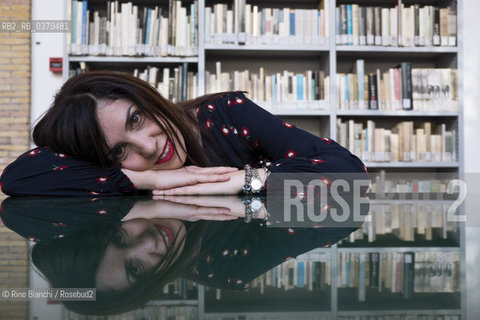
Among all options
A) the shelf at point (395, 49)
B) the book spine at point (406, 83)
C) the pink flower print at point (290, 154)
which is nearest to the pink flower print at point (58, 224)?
the pink flower print at point (290, 154)

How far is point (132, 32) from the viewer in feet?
9.14

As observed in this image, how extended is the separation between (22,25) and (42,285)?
340 centimetres

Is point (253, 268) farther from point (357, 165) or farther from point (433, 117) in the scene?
point (433, 117)

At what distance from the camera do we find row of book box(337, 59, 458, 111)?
287 centimetres

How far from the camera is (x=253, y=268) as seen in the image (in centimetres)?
23

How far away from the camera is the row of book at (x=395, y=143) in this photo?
9.46 ft

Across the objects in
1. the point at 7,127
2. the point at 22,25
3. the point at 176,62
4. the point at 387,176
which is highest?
the point at 22,25

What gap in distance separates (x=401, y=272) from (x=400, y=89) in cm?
291

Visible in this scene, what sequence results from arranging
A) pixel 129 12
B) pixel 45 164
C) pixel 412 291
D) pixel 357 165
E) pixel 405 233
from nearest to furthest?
1. pixel 412 291
2. pixel 405 233
3. pixel 45 164
4. pixel 357 165
5. pixel 129 12

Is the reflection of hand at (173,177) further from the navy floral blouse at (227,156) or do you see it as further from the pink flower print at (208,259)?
the pink flower print at (208,259)

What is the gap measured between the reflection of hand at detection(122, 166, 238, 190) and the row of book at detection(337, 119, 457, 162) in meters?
1.93

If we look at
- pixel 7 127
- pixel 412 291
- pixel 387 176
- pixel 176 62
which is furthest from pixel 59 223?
pixel 7 127

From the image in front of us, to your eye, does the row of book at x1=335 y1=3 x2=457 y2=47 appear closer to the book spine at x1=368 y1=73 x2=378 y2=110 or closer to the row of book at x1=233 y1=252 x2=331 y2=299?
the book spine at x1=368 y1=73 x2=378 y2=110

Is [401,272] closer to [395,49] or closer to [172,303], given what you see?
[172,303]
